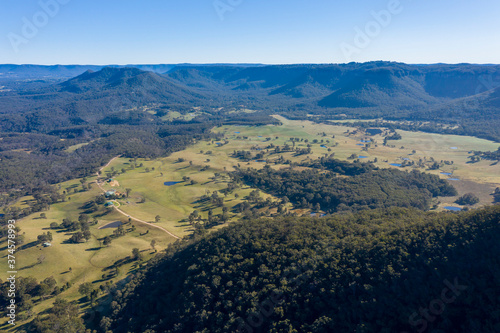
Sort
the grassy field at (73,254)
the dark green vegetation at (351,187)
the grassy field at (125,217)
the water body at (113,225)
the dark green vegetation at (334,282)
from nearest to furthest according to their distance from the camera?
the dark green vegetation at (334,282) → the grassy field at (73,254) → the grassy field at (125,217) → the water body at (113,225) → the dark green vegetation at (351,187)

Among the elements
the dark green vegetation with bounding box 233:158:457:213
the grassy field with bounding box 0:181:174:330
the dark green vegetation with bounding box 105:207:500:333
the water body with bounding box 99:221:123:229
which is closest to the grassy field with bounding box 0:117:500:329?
the grassy field with bounding box 0:181:174:330

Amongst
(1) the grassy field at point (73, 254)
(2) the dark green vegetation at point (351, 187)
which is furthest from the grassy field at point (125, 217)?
(2) the dark green vegetation at point (351, 187)

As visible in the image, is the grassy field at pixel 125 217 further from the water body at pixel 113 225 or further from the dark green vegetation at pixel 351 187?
the dark green vegetation at pixel 351 187

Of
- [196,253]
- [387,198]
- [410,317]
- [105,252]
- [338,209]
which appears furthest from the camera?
[387,198]

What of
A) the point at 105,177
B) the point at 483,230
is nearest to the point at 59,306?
the point at 483,230

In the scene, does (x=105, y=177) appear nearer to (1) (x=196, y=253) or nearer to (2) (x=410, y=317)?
(1) (x=196, y=253)

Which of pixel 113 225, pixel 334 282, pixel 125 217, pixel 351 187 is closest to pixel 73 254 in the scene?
pixel 113 225

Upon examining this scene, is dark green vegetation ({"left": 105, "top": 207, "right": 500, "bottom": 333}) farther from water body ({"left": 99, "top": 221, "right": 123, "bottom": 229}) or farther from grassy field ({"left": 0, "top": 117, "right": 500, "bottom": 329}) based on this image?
water body ({"left": 99, "top": 221, "right": 123, "bottom": 229})
